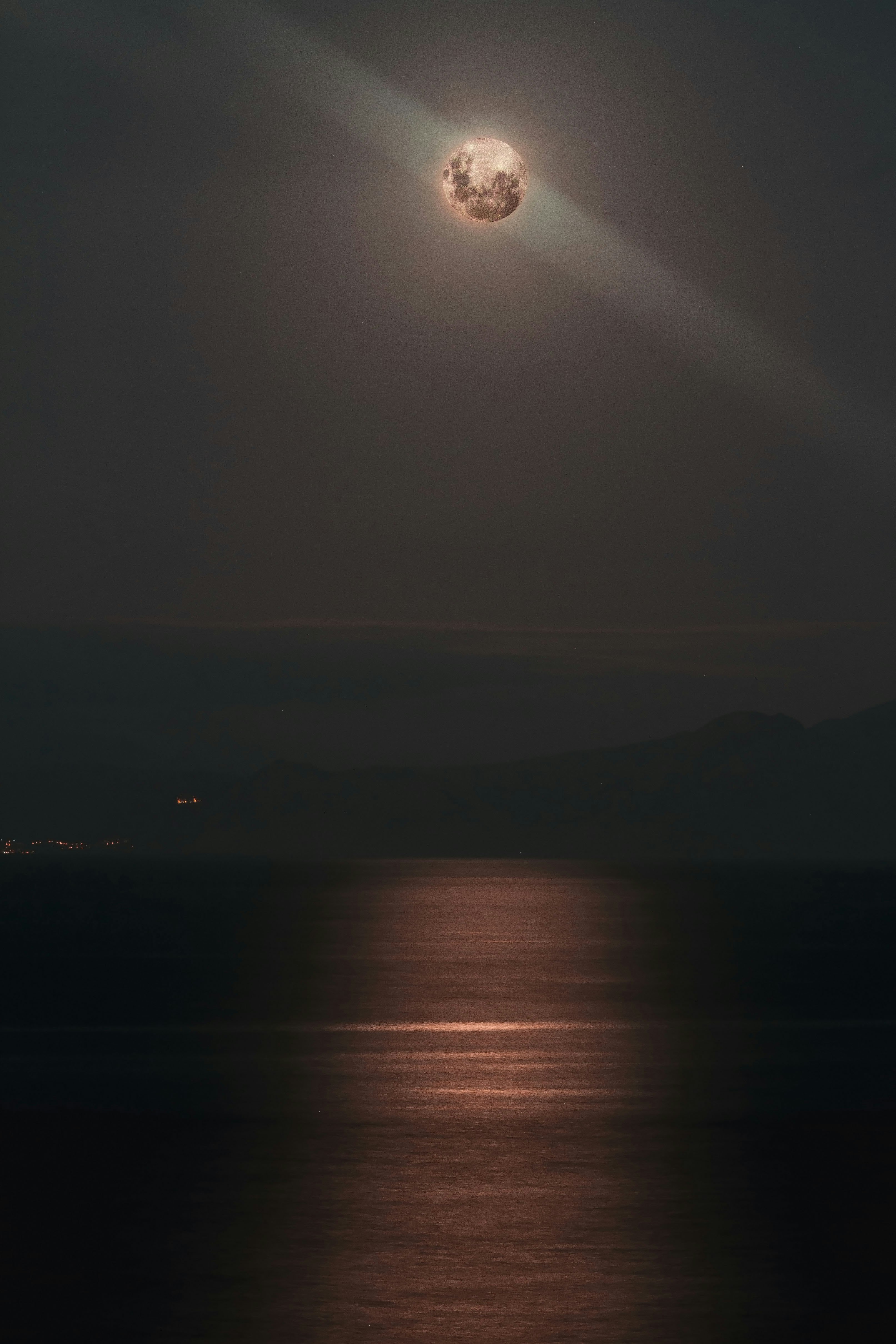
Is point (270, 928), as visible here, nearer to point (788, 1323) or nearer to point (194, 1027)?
point (194, 1027)

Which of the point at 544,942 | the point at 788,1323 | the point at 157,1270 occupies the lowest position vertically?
the point at 788,1323

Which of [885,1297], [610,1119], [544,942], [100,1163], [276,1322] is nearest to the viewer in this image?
[276,1322]

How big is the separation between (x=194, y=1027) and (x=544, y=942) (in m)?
55.4

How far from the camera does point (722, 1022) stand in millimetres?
42219

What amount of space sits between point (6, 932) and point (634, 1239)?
305 feet

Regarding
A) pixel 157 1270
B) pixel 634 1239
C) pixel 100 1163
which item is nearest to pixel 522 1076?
pixel 100 1163

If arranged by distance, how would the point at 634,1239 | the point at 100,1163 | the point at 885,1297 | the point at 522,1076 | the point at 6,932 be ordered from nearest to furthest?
the point at 885,1297 < the point at 634,1239 < the point at 100,1163 < the point at 522,1076 < the point at 6,932

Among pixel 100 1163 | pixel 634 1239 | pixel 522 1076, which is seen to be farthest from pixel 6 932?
pixel 634 1239

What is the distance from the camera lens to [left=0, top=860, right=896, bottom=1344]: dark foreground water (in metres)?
13.0

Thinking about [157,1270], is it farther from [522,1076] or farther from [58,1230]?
[522,1076]

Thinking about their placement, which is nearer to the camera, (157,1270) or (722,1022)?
(157,1270)

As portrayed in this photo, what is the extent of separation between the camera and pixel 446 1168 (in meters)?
19.1

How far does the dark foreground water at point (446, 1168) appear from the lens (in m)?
13.0

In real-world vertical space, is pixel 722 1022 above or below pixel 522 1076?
above
